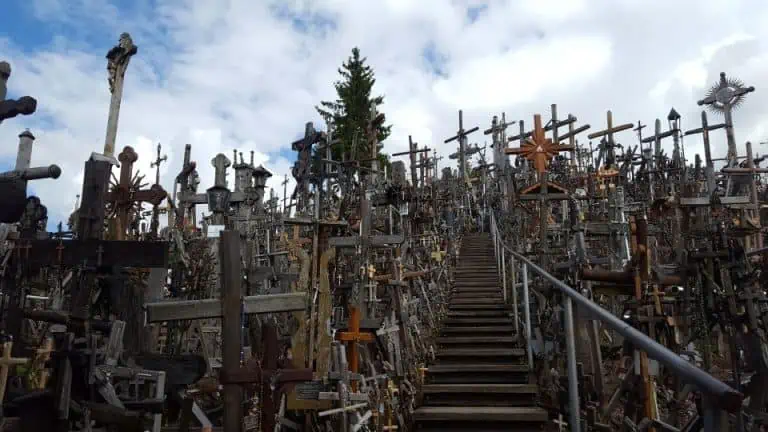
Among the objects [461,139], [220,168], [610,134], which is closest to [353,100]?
[461,139]

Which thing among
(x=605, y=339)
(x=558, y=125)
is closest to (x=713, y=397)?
(x=605, y=339)

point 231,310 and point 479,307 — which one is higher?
point 231,310

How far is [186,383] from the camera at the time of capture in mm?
5488

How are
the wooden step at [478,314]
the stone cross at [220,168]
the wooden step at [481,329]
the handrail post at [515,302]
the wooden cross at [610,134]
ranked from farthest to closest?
the wooden cross at [610,134]
the stone cross at [220,168]
the wooden step at [478,314]
the wooden step at [481,329]
the handrail post at [515,302]

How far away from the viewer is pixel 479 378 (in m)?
6.78

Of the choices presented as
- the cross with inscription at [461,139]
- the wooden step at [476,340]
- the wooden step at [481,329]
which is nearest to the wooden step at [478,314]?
the wooden step at [481,329]

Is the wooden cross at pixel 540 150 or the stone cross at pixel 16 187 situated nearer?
the stone cross at pixel 16 187

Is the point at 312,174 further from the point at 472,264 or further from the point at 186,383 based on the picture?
the point at 186,383

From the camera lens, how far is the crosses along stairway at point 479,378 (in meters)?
5.66

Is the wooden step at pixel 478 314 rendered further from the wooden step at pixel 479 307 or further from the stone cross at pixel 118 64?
the stone cross at pixel 118 64

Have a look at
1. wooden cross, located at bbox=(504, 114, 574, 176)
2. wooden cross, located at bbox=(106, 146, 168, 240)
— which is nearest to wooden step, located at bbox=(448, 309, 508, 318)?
wooden cross, located at bbox=(504, 114, 574, 176)

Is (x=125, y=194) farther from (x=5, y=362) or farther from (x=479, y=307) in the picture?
(x=479, y=307)

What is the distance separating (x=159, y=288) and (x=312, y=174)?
7393mm

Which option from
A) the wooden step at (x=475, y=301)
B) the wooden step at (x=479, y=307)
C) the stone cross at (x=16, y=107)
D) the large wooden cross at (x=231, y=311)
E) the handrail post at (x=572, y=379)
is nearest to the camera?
the handrail post at (x=572, y=379)
